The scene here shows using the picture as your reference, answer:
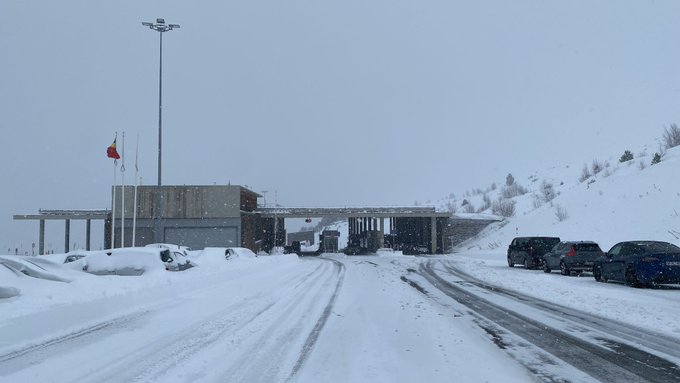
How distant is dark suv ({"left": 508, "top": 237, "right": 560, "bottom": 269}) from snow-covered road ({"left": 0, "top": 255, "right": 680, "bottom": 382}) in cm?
1409

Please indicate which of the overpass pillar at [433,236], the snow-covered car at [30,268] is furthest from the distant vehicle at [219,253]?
the overpass pillar at [433,236]

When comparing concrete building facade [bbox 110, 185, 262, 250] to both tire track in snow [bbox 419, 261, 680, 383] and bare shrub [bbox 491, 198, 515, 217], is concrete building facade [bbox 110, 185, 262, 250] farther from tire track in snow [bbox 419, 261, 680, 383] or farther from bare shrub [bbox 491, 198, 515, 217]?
tire track in snow [bbox 419, 261, 680, 383]

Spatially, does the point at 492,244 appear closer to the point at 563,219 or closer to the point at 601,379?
the point at 563,219

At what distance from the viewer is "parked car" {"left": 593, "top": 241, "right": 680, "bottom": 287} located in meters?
16.4

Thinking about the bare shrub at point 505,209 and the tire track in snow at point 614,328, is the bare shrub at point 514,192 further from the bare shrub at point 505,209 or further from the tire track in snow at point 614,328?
the tire track in snow at point 614,328

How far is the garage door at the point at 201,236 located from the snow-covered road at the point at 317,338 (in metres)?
50.4

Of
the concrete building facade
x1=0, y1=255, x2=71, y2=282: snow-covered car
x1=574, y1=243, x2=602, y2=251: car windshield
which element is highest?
the concrete building facade

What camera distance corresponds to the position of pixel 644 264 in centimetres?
1667

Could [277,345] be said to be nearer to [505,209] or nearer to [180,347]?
[180,347]

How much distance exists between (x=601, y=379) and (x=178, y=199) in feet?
208

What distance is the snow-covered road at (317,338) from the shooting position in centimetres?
663

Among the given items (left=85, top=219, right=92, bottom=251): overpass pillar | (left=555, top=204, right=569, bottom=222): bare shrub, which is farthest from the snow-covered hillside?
(left=85, top=219, right=92, bottom=251): overpass pillar

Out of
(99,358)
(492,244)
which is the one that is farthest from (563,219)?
(99,358)

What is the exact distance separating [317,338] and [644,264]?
1216 cm
